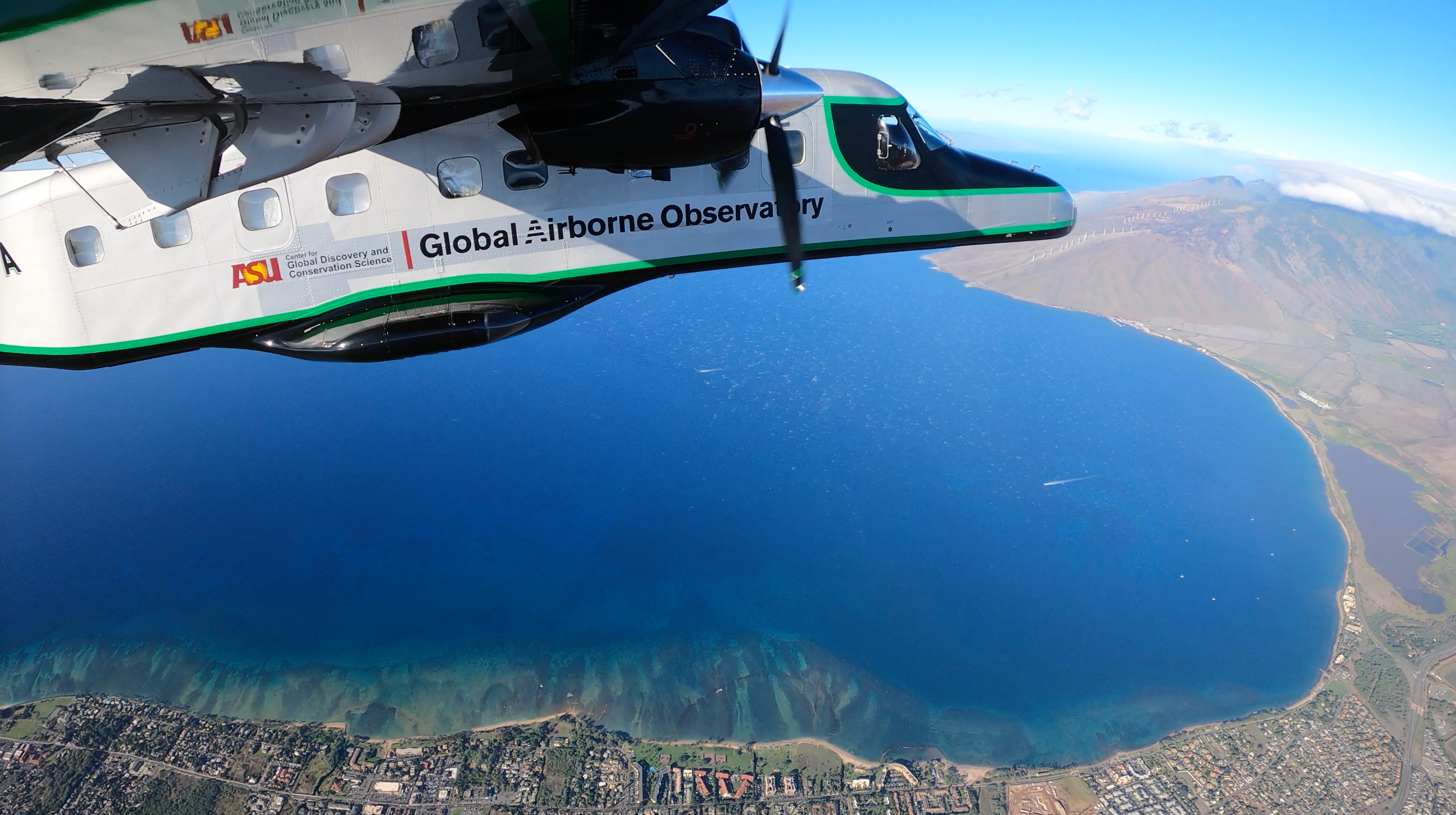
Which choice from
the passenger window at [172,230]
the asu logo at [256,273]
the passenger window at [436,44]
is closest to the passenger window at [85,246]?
the passenger window at [172,230]

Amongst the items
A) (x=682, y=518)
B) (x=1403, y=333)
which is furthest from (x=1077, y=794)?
(x=1403, y=333)

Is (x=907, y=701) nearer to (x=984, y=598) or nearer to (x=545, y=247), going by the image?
(x=984, y=598)

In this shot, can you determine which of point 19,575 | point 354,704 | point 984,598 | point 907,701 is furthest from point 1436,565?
point 19,575

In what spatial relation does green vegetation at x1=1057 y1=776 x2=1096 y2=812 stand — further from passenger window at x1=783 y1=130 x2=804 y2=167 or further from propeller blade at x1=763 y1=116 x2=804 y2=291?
passenger window at x1=783 y1=130 x2=804 y2=167

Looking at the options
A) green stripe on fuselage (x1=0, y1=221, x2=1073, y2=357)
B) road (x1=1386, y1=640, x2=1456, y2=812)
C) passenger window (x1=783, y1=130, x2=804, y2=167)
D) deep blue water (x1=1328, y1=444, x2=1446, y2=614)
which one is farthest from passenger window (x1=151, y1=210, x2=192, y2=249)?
deep blue water (x1=1328, y1=444, x2=1446, y2=614)

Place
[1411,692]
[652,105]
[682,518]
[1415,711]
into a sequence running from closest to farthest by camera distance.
Answer: [652,105], [1415,711], [1411,692], [682,518]

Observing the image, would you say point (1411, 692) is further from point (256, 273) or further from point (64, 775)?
point (64, 775)
